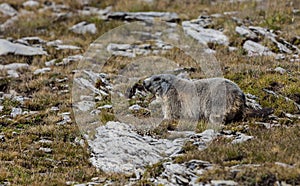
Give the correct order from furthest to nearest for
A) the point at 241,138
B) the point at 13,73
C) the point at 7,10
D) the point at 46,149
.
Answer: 1. the point at 7,10
2. the point at 13,73
3. the point at 46,149
4. the point at 241,138

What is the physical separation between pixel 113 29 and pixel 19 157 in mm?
13004

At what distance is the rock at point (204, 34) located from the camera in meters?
20.0

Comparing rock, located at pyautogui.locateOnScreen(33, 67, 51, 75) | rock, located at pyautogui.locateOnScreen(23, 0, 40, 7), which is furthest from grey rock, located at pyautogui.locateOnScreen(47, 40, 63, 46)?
rock, located at pyautogui.locateOnScreen(23, 0, 40, 7)

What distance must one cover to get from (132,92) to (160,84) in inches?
82.5

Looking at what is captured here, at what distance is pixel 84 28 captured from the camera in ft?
75.8

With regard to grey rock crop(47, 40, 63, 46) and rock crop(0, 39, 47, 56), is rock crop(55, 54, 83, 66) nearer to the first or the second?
rock crop(0, 39, 47, 56)

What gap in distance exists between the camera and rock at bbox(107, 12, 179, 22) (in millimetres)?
23344

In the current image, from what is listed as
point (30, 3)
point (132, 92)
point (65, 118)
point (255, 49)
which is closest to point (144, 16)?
point (255, 49)

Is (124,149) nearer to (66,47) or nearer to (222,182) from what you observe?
(222,182)

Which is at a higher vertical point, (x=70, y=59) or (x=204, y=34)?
(x=204, y=34)

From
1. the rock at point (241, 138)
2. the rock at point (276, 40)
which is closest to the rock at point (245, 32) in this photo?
the rock at point (276, 40)

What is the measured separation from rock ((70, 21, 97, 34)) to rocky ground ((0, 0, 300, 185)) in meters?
0.06

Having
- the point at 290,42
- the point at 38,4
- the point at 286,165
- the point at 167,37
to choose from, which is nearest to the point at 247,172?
the point at 286,165

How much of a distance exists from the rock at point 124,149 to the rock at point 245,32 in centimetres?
954
